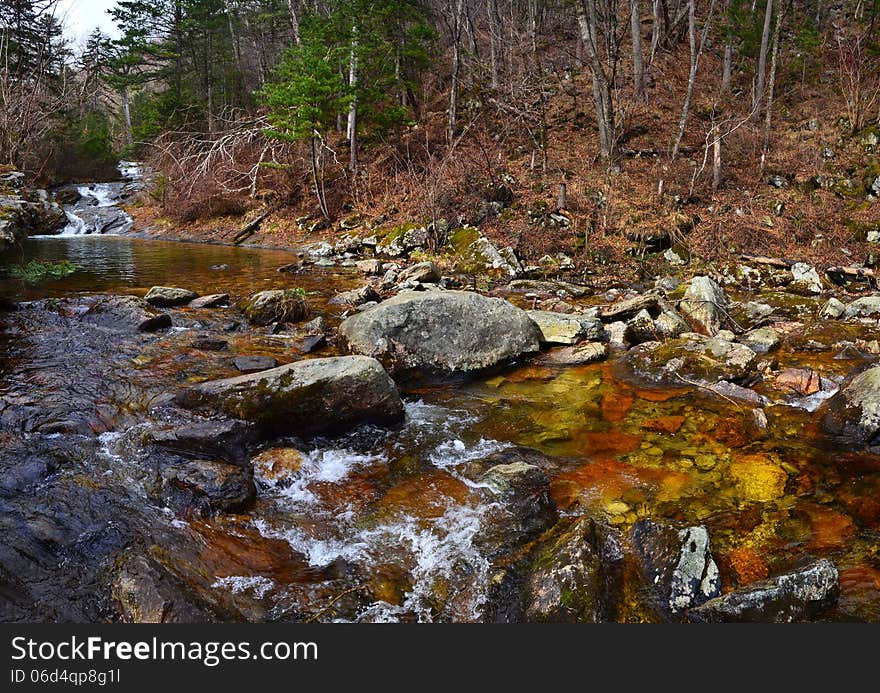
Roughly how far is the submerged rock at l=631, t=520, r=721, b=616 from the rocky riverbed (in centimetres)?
1

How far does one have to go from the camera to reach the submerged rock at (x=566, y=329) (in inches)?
300

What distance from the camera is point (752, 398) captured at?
19.2 ft

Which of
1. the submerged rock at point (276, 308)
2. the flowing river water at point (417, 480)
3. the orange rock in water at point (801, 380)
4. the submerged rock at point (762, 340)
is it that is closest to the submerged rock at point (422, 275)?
the submerged rock at point (276, 308)

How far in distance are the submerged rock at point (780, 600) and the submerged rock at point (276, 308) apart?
24.1 ft

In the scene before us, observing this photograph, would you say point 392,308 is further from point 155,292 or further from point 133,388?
point 155,292

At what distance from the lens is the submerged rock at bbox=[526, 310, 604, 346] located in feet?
25.0

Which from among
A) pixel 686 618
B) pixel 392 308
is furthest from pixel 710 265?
pixel 686 618

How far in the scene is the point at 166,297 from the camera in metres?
9.44

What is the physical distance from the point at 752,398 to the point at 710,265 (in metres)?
6.92

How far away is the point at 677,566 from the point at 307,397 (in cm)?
345

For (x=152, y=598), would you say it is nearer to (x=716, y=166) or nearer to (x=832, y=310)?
(x=832, y=310)

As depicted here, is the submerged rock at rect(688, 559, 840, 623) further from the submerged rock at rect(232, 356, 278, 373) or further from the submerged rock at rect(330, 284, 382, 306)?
the submerged rock at rect(330, 284, 382, 306)

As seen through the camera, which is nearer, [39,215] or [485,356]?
[485,356]

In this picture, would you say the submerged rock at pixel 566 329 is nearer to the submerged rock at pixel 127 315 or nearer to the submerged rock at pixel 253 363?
the submerged rock at pixel 253 363
